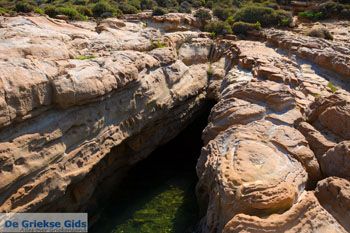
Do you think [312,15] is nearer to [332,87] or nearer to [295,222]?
[332,87]

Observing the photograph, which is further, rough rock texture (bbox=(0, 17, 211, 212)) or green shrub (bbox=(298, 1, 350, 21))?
green shrub (bbox=(298, 1, 350, 21))

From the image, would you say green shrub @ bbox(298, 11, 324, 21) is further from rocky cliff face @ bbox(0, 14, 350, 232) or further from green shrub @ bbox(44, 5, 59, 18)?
green shrub @ bbox(44, 5, 59, 18)

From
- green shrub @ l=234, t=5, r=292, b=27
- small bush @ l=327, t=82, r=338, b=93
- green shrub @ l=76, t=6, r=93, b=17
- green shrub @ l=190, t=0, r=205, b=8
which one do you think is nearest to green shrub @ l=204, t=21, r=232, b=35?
green shrub @ l=234, t=5, r=292, b=27

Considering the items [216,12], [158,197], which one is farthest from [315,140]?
[216,12]

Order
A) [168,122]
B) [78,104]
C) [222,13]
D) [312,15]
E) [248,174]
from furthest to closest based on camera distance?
[312,15]
[222,13]
[168,122]
[78,104]
[248,174]

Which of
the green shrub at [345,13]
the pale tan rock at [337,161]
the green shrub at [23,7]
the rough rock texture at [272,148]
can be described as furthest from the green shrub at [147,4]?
the pale tan rock at [337,161]

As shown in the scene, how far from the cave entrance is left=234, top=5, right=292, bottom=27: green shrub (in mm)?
7747

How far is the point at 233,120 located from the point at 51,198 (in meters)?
5.70

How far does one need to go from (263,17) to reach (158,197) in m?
14.0

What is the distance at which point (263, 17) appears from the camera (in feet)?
74.3

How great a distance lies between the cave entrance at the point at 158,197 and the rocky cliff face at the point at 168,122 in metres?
0.82

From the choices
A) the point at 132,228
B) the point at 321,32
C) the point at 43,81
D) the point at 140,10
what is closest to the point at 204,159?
the point at 132,228

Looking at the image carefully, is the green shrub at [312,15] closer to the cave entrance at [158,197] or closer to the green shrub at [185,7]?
the green shrub at [185,7]

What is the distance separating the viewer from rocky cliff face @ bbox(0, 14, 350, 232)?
8492 mm
